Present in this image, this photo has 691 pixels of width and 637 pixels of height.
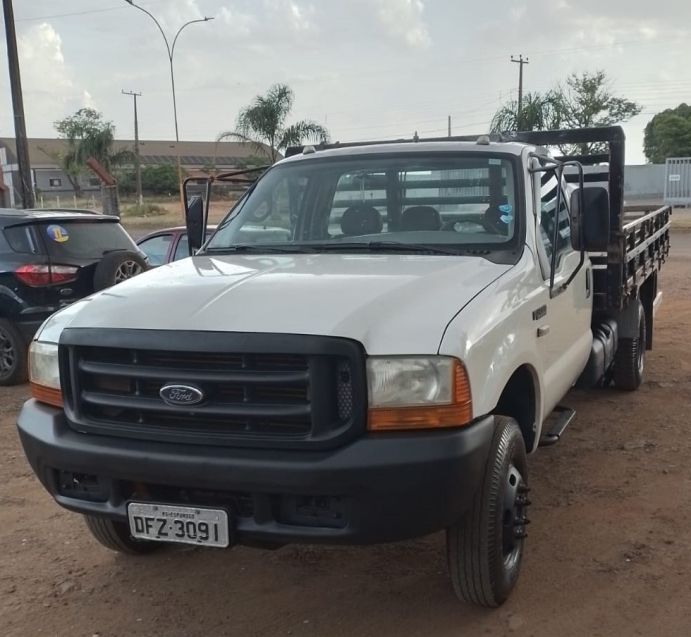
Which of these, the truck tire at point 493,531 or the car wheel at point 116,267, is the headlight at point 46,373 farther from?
the car wheel at point 116,267

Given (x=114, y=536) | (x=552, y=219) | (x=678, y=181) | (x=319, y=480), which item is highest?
(x=552, y=219)

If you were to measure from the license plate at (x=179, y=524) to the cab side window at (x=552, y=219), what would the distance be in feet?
7.09

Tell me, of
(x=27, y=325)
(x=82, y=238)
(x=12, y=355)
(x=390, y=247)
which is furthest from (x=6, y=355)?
(x=390, y=247)

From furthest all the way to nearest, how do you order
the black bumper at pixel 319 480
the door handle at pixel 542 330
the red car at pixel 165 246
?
the red car at pixel 165 246, the door handle at pixel 542 330, the black bumper at pixel 319 480

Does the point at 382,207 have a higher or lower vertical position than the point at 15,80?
lower

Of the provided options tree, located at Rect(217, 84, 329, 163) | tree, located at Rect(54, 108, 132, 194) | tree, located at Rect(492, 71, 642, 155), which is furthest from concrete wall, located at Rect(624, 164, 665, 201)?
tree, located at Rect(54, 108, 132, 194)

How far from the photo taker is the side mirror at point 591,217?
160 inches

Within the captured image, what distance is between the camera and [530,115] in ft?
84.7

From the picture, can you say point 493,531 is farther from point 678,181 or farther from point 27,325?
point 678,181

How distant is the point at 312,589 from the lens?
12.2 ft

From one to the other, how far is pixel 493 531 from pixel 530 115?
80.1 feet

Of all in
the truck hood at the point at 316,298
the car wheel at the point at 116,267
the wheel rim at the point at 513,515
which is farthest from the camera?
the car wheel at the point at 116,267

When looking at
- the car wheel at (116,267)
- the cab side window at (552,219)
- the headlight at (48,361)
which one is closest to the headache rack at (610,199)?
the cab side window at (552,219)

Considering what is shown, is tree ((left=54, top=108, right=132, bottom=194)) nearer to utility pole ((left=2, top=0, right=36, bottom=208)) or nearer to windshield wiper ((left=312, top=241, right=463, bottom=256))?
utility pole ((left=2, top=0, right=36, bottom=208))
